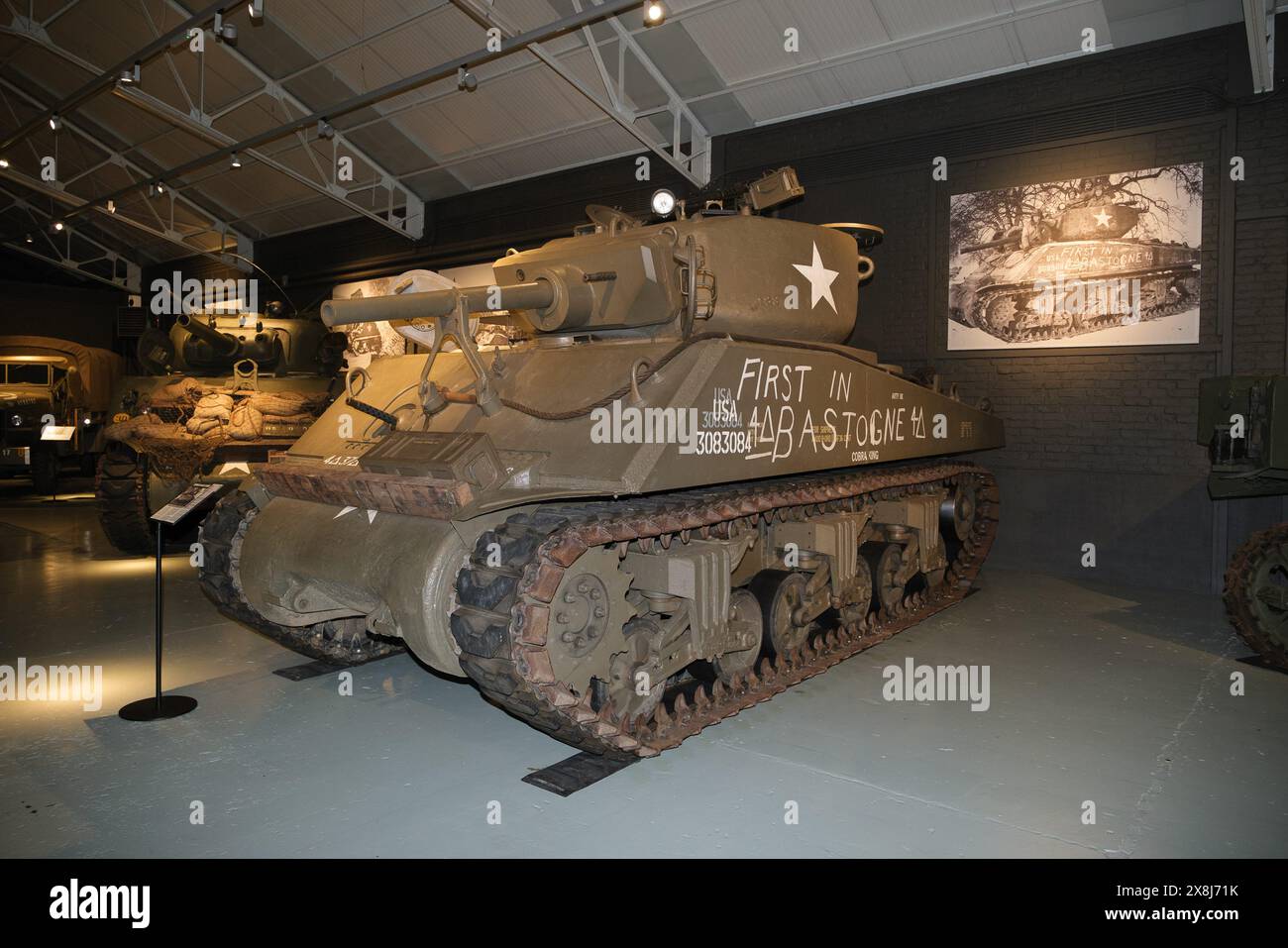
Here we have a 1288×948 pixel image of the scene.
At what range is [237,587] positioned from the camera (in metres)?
6.64

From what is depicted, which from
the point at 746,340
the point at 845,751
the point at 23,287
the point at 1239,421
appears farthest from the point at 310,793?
the point at 23,287

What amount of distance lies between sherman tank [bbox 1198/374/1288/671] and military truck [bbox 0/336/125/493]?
61.8 feet

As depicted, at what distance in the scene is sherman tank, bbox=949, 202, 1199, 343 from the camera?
10148 millimetres

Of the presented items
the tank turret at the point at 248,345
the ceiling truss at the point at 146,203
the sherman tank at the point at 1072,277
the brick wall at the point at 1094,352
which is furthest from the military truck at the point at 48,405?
the sherman tank at the point at 1072,277

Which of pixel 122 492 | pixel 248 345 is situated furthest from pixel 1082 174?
pixel 122 492

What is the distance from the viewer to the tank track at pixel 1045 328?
10.1 meters

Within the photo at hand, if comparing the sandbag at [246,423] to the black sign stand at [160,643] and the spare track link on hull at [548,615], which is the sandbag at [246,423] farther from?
the spare track link on hull at [548,615]

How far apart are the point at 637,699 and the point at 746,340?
2.49 meters

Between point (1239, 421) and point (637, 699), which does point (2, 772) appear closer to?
point (637, 699)

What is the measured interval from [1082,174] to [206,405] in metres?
11.0

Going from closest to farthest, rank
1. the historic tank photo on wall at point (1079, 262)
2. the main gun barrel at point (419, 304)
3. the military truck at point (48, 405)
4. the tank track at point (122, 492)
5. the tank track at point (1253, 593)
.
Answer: the main gun barrel at point (419, 304)
the tank track at point (1253, 593)
the historic tank photo on wall at point (1079, 262)
the tank track at point (122, 492)
the military truck at point (48, 405)

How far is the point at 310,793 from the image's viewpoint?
505 centimetres

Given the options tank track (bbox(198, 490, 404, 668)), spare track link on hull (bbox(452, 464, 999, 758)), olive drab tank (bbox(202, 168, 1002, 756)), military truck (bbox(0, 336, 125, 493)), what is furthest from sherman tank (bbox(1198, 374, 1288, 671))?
military truck (bbox(0, 336, 125, 493))

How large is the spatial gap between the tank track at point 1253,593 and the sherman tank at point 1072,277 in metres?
3.65
